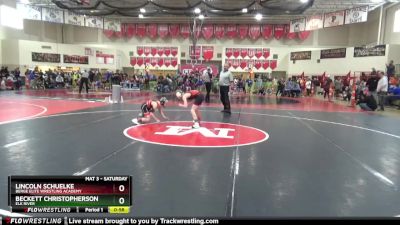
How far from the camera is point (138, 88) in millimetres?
24703


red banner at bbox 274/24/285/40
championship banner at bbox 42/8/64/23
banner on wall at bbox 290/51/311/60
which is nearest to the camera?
championship banner at bbox 42/8/64/23

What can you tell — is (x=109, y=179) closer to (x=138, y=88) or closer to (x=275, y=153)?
(x=275, y=153)

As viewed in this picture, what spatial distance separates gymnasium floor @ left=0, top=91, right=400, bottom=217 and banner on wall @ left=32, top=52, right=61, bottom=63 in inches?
851

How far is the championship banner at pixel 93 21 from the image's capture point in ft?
82.2

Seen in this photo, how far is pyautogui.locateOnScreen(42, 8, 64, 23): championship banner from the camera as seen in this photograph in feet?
75.0

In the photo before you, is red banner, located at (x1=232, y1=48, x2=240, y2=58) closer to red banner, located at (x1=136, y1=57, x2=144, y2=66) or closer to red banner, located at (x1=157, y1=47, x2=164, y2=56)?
red banner, located at (x1=157, y1=47, x2=164, y2=56)

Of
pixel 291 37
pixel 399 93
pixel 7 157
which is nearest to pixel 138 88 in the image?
pixel 291 37

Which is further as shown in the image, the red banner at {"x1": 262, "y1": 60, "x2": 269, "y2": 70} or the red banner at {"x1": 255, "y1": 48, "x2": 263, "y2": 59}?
the red banner at {"x1": 262, "y1": 60, "x2": 269, "y2": 70}

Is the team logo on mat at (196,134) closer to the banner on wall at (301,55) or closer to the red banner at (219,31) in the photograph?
the banner on wall at (301,55)

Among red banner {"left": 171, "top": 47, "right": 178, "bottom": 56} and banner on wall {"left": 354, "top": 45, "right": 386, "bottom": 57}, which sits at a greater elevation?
red banner {"left": 171, "top": 47, "right": 178, "bottom": 56}

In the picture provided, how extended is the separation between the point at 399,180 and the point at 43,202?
3.76 meters

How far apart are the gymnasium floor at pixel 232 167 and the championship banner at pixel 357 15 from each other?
1527cm

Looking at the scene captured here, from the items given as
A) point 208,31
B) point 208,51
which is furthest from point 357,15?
point 208,51

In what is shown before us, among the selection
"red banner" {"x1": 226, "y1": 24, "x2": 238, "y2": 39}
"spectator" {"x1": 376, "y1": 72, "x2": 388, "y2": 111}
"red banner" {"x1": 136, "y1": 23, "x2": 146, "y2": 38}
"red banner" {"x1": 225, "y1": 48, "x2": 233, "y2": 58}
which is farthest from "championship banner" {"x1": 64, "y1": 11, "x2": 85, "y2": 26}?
"spectator" {"x1": 376, "y1": 72, "x2": 388, "y2": 111}
